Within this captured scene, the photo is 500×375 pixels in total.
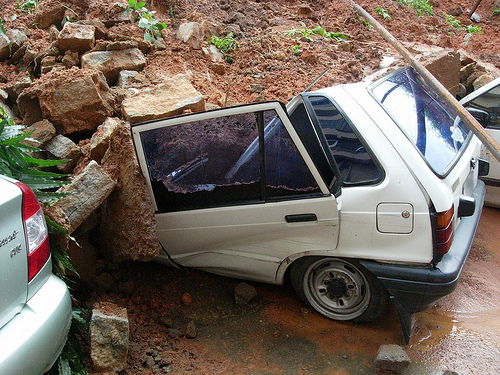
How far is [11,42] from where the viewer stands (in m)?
5.50

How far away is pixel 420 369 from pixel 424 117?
177 cm

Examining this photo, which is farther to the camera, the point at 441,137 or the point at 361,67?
the point at 361,67

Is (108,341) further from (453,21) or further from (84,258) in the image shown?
(453,21)

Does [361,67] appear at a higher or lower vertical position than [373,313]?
higher

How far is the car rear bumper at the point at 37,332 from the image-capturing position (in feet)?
6.39

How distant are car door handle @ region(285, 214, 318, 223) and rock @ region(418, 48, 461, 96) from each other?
305 cm

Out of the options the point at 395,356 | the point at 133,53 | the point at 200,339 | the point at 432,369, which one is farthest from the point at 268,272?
the point at 133,53

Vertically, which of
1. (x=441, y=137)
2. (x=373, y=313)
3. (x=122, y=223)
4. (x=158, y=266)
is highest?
(x=441, y=137)

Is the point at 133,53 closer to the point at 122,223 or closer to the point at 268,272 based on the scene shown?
the point at 122,223

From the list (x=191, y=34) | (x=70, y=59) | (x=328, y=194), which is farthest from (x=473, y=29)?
(x=328, y=194)

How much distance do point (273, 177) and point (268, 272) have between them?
2.51 feet

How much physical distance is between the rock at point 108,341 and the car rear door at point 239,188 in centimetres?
91

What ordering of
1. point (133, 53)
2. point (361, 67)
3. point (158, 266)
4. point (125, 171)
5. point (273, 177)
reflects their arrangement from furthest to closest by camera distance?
point (361, 67), point (133, 53), point (158, 266), point (125, 171), point (273, 177)

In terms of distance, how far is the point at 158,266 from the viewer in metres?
4.13
